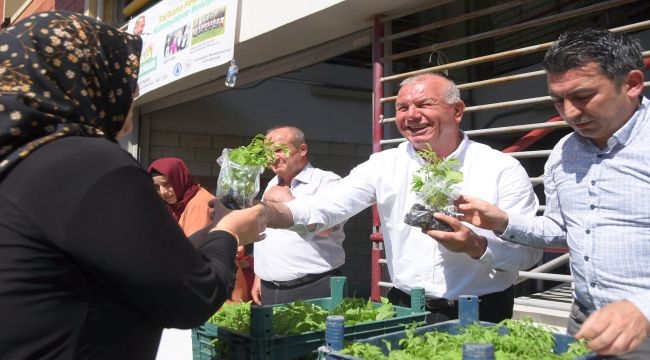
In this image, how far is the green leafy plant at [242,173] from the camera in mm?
2053

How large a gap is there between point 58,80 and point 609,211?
159 centimetres

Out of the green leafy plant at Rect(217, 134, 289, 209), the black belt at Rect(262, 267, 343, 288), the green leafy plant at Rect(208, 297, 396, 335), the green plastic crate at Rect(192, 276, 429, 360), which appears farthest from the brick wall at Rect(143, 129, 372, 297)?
the green plastic crate at Rect(192, 276, 429, 360)

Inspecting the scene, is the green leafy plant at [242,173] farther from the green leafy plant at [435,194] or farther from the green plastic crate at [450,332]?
the green plastic crate at [450,332]

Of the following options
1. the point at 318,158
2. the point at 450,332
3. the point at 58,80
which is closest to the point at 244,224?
the point at 58,80

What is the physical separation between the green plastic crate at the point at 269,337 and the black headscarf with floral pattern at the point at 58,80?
2.34ft

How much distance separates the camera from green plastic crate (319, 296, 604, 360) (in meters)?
1.46

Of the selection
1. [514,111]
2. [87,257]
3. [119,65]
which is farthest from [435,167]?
[514,111]

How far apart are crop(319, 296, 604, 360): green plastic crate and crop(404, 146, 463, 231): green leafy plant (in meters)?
0.37

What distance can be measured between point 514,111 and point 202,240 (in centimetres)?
530

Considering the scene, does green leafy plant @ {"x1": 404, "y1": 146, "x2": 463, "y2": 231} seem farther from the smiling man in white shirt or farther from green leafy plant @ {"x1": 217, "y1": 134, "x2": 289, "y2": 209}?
green leafy plant @ {"x1": 217, "y1": 134, "x2": 289, "y2": 209}

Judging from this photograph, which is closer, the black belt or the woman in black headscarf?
the woman in black headscarf

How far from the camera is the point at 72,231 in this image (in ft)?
3.84

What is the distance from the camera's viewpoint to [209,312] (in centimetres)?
135

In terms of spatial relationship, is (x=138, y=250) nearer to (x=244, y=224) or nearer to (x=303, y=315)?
(x=244, y=224)
